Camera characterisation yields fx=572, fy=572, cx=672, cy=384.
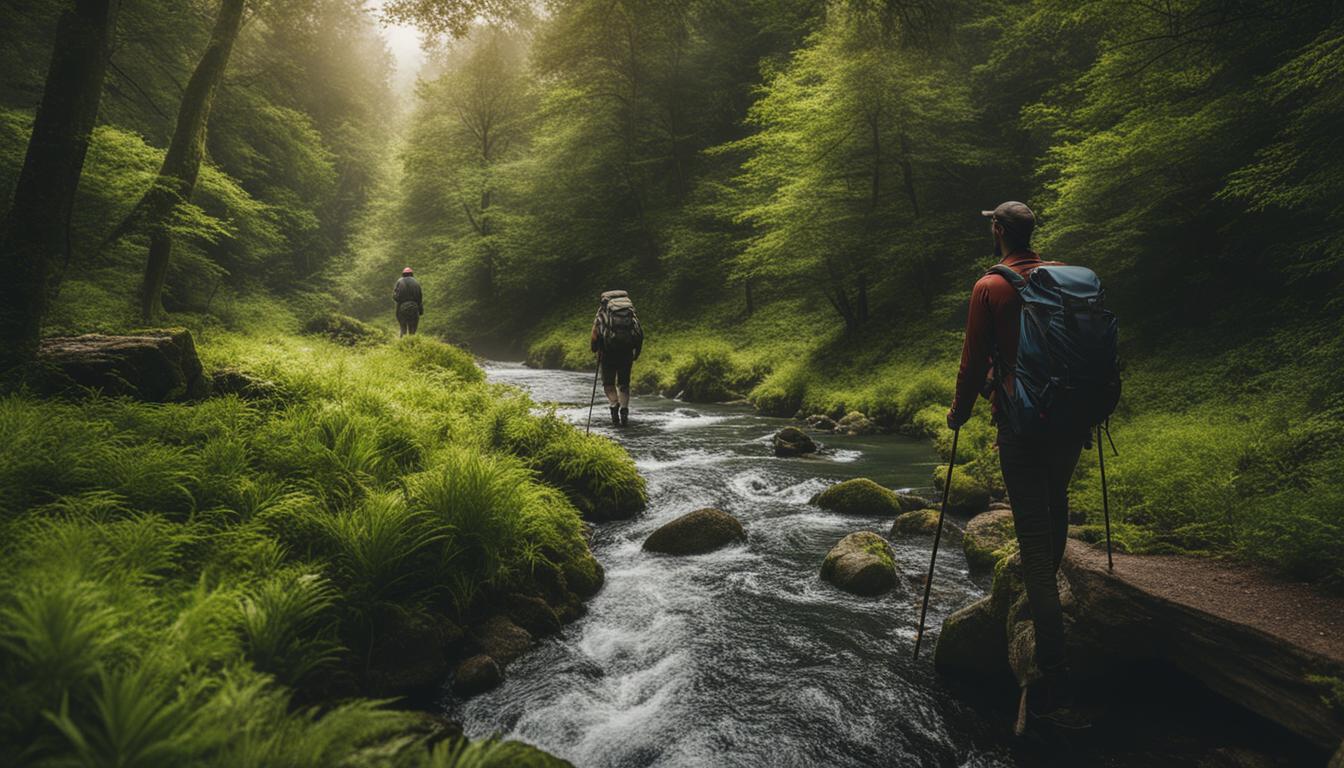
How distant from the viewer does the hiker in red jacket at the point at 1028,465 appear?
327 cm

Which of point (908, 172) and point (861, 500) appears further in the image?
point (908, 172)

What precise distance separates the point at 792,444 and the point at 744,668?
670cm

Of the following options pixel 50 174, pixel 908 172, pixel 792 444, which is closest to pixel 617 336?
pixel 792 444

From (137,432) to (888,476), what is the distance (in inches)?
365

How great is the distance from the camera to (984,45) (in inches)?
727

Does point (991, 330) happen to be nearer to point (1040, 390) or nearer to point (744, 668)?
point (1040, 390)

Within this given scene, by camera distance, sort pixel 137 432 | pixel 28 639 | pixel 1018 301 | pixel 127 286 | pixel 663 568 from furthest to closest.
Result: pixel 127 286, pixel 663 568, pixel 137 432, pixel 1018 301, pixel 28 639

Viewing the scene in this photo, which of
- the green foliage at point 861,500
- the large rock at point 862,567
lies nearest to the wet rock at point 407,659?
the large rock at point 862,567

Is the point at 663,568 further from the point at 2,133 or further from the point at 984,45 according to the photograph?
the point at 984,45

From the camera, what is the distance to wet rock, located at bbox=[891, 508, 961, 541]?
6.67m

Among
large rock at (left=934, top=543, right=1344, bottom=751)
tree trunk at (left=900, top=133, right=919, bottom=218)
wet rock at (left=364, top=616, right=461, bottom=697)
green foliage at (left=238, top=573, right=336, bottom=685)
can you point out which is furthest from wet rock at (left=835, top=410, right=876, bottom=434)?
green foliage at (left=238, top=573, right=336, bottom=685)

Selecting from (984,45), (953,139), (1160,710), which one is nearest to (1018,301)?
(1160,710)

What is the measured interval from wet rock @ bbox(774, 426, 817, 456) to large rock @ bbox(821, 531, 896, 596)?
4.58 metres

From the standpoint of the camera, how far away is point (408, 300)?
16484 mm
